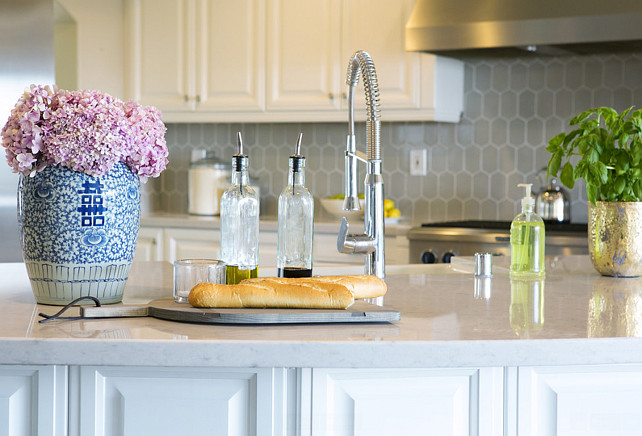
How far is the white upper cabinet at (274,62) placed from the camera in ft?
12.1

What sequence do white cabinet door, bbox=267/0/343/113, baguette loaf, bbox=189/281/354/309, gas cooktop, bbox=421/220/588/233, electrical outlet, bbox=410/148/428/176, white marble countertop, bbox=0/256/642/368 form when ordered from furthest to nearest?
electrical outlet, bbox=410/148/428/176 → white cabinet door, bbox=267/0/343/113 → gas cooktop, bbox=421/220/588/233 → baguette loaf, bbox=189/281/354/309 → white marble countertop, bbox=0/256/642/368

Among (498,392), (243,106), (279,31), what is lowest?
(498,392)

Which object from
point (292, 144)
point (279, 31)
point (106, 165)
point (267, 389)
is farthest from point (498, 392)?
point (292, 144)

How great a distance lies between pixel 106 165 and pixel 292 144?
121 inches

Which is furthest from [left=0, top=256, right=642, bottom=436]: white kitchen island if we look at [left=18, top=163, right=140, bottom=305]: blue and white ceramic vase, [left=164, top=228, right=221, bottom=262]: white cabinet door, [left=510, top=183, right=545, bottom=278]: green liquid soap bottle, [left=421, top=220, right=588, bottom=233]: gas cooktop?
[left=164, top=228, right=221, bottom=262]: white cabinet door

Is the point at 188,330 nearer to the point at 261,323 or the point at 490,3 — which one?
the point at 261,323

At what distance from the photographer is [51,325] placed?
117 cm

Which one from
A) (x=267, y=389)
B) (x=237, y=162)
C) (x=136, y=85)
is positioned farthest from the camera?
(x=136, y=85)

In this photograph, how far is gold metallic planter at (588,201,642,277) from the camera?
68.1 inches

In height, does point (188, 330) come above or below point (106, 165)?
below

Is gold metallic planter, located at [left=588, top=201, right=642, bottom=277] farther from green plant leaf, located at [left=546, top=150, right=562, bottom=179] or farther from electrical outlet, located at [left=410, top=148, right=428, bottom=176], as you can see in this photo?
electrical outlet, located at [left=410, top=148, right=428, bottom=176]

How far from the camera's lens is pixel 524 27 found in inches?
129

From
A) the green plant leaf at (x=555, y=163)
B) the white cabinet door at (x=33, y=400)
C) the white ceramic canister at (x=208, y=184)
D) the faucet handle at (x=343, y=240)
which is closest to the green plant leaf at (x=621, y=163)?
the green plant leaf at (x=555, y=163)

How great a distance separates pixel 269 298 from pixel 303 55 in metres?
2.78
